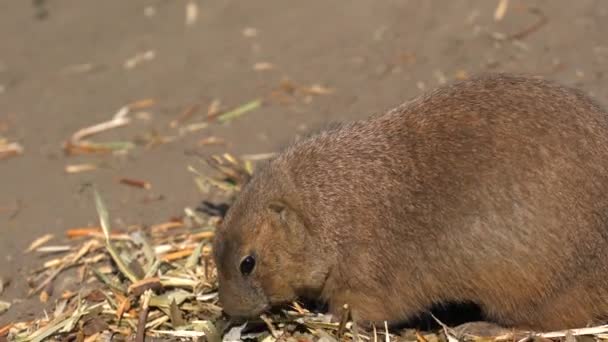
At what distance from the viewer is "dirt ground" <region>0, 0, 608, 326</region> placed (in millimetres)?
6996

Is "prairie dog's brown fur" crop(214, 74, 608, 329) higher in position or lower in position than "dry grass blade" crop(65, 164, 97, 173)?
lower

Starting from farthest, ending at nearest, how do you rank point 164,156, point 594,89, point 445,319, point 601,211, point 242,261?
point 164,156 < point 594,89 < point 445,319 < point 242,261 < point 601,211

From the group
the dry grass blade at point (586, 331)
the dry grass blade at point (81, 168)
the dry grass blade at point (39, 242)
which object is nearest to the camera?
the dry grass blade at point (586, 331)

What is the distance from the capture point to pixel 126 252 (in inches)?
235

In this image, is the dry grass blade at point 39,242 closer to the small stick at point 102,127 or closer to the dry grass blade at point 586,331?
the small stick at point 102,127

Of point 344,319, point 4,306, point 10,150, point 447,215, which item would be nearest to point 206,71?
point 10,150

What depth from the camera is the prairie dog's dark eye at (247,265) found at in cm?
473

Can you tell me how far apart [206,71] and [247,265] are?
16.3 feet

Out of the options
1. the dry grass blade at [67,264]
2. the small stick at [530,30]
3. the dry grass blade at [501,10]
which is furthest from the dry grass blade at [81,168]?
the dry grass blade at [501,10]

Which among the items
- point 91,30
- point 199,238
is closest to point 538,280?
point 199,238

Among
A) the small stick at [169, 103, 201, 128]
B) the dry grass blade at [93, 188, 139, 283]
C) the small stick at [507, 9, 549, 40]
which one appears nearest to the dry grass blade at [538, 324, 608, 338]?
the dry grass blade at [93, 188, 139, 283]

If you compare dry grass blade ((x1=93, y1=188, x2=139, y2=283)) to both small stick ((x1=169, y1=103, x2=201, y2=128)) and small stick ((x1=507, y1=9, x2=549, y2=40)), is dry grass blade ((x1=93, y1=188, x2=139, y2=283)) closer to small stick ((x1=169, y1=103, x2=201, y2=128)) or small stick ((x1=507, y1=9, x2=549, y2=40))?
small stick ((x1=169, y1=103, x2=201, y2=128))

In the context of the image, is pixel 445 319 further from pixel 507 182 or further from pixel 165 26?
pixel 165 26

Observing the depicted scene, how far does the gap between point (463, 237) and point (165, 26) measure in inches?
273
